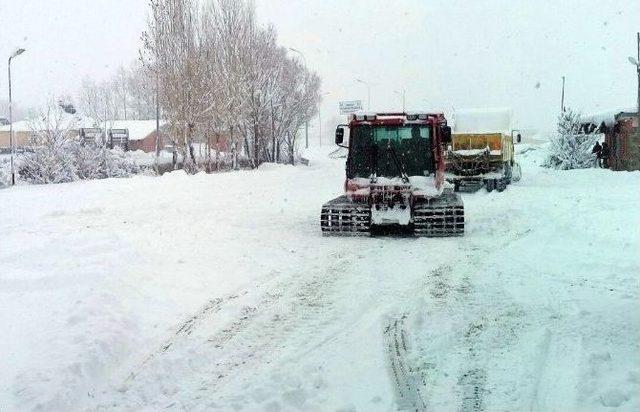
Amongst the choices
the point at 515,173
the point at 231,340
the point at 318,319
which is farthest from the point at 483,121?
the point at 231,340

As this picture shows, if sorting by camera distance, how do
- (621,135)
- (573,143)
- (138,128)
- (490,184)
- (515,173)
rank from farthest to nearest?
(138,128) < (573,143) < (621,135) < (515,173) < (490,184)

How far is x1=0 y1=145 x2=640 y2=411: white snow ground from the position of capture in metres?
4.91

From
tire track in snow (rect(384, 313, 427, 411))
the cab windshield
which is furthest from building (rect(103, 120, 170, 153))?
tire track in snow (rect(384, 313, 427, 411))

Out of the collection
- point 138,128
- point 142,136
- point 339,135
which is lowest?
point 339,135

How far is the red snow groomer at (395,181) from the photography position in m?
13.3

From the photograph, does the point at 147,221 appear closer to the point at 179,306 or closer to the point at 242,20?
the point at 179,306

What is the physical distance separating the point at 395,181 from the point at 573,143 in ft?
94.9

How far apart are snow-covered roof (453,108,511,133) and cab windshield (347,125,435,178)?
40.0ft

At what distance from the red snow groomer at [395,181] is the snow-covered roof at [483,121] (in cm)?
1166

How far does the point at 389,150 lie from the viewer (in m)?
14.4

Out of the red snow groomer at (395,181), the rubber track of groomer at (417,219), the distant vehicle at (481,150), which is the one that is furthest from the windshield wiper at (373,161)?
the distant vehicle at (481,150)

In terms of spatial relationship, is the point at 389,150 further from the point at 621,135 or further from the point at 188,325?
the point at 621,135

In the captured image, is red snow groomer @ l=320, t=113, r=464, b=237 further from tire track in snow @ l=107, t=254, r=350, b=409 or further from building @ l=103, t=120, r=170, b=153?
building @ l=103, t=120, r=170, b=153

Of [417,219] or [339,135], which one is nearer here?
[417,219]
